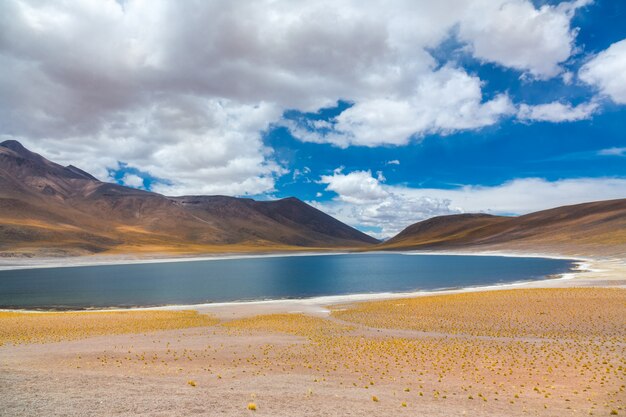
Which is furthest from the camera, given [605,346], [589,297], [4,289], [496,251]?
[496,251]

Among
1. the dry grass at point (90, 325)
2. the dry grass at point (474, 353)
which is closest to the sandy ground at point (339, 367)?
the dry grass at point (474, 353)

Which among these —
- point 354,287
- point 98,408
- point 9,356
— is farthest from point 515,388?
point 354,287

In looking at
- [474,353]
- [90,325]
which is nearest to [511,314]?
[474,353]

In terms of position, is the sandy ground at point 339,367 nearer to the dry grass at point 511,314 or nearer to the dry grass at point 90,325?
the dry grass at point 511,314

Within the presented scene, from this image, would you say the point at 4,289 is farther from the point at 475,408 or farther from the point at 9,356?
the point at 475,408

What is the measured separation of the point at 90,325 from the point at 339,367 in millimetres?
24782

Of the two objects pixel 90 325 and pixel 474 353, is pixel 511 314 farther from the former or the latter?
pixel 90 325

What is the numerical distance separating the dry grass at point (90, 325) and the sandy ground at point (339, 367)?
Answer: 0.59m

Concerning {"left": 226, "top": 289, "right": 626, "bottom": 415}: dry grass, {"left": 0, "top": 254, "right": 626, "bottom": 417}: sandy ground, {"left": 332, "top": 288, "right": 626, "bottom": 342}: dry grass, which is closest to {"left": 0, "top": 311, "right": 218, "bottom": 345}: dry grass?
{"left": 0, "top": 254, "right": 626, "bottom": 417}: sandy ground

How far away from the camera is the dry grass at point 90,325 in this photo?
30208 mm

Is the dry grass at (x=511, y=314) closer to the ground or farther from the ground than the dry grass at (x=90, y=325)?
farther from the ground

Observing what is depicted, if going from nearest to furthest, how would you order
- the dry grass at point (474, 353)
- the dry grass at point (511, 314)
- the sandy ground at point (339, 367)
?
1. the sandy ground at point (339, 367)
2. the dry grass at point (474, 353)
3. the dry grass at point (511, 314)

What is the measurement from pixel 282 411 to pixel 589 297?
44154mm

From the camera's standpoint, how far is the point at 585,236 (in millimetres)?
176375
